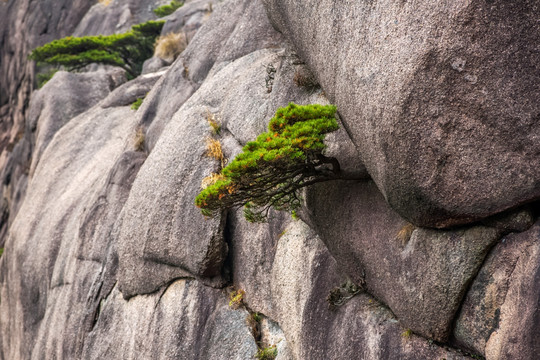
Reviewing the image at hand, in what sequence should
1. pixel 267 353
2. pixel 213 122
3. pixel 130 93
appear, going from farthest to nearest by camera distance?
pixel 130 93 < pixel 213 122 < pixel 267 353

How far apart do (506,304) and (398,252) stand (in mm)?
1728

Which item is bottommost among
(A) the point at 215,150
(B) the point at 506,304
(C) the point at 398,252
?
(B) the point at 506,304

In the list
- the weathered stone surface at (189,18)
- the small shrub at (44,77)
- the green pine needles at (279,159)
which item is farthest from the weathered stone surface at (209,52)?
the small shrub at (44,77)

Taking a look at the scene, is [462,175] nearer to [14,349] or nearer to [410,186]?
[410,186]

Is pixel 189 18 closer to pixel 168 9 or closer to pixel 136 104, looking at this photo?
pixel 168 9

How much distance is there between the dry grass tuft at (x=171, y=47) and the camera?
83.9 feet

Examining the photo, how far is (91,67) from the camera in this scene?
1329 inches

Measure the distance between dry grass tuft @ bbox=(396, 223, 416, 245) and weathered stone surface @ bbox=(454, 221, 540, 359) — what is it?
44.8 inches

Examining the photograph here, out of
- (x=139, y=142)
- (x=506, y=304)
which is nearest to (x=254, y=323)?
(x=506, y=304)

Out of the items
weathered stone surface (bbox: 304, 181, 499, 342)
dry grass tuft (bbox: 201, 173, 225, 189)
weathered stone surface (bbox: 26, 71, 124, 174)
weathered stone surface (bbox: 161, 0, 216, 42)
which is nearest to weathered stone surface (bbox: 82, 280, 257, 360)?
dry grass tuft (bbox: 201, 173, 225, 189)

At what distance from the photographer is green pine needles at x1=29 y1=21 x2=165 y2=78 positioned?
2840cm

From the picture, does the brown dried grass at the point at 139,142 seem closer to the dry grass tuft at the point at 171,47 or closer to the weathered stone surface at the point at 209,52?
the weathered stone surface at the point at 209,52

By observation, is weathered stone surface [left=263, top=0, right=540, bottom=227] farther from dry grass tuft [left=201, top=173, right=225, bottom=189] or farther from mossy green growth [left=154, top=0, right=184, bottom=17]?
mossy green growth [left=154, top=0, right=184, bottom=17]

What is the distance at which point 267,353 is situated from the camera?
33.8 ft
